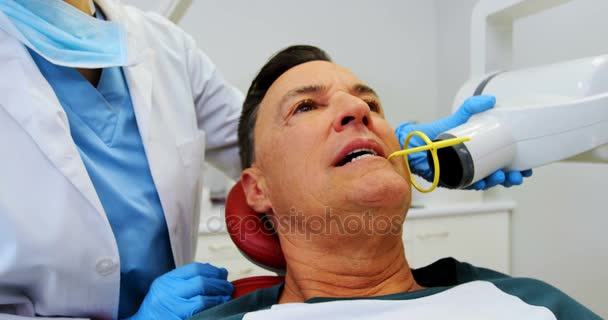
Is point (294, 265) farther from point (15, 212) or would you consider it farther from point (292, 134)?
point (15, 212)

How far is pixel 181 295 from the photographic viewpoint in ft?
3.18

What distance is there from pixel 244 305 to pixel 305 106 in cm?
48

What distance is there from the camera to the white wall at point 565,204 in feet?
5.63

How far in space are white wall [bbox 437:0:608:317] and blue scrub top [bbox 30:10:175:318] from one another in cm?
165

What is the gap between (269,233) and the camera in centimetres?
119

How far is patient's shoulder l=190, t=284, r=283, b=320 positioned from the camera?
90cm

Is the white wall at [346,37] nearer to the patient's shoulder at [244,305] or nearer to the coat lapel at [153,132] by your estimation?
the coat lapel at [153,132]

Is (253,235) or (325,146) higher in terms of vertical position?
(325,146)

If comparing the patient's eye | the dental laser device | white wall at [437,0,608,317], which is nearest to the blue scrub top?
the patient's eye

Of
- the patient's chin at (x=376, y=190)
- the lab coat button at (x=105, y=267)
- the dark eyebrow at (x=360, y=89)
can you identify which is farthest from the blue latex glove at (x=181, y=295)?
the dark eyebrow at (x=360, y=89)

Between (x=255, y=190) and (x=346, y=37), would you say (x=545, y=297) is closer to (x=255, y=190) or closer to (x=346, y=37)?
(x=255, y=190)

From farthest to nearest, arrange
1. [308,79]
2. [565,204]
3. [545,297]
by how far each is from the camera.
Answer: [565,204]
[308,79]
[545,297]

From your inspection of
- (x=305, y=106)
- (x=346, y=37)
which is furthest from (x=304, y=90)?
(x=346, y=37)

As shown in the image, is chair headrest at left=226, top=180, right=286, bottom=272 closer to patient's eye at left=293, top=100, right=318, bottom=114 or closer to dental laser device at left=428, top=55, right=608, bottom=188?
patient's eye at left=293, top=100, right=318, bottom=114
